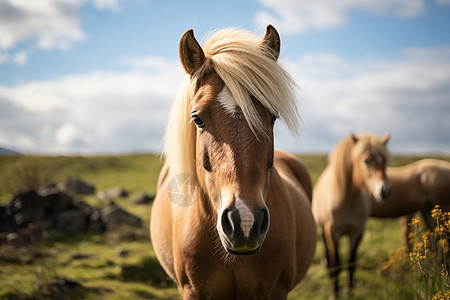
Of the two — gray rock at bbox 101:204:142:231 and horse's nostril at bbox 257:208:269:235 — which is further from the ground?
horse's nostril at bbox 257:208:269:235

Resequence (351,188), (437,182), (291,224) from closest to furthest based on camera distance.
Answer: (291,224), (351,188), (437,182)

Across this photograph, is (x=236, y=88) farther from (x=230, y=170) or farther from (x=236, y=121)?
(x=230, y=170)

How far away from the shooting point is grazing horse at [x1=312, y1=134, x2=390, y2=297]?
645 cm

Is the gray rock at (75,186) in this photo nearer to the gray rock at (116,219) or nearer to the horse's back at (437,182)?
the gray rock at (116,219)

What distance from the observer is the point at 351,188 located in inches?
266

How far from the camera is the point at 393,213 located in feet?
30.2

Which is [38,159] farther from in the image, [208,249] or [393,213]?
[208,249]

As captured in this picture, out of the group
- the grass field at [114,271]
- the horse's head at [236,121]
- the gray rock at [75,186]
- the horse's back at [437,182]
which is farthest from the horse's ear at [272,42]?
the gray rock at [75,186]

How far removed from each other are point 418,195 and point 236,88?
29.7ft

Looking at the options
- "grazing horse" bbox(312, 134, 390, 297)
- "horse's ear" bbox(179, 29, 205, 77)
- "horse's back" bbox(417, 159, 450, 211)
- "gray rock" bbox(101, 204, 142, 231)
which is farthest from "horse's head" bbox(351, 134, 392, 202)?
"gray rock" bbox(101, 204, 142, 231)

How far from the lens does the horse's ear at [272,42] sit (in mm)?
2201

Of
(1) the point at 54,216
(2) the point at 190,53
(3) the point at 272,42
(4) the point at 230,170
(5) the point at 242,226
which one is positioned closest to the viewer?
(5) the point at 242,226

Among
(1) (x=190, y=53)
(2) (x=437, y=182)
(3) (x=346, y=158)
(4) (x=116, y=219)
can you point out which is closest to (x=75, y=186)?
(4) (x=116, y=219)

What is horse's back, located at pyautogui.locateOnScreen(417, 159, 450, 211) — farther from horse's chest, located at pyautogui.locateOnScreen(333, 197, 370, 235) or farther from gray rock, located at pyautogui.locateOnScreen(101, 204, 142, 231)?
gray rock, located at pyautogui.locateOnScreen(101, 204, 142, 231)
